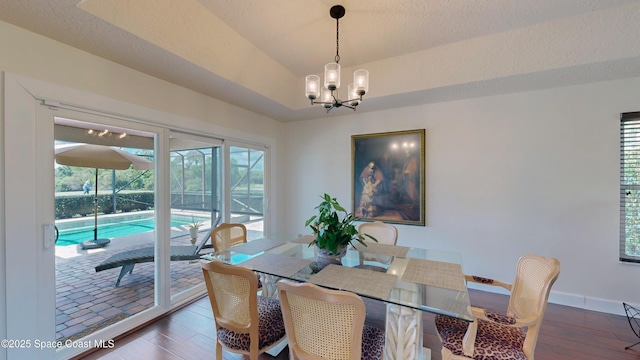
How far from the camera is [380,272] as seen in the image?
69.4 inches

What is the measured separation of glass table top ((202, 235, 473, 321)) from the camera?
140 centimetres

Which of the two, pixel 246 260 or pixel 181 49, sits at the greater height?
pixel 181 49

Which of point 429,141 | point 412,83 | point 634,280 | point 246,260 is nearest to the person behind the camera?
point 246,260

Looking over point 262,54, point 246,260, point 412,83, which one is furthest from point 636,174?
point 262,54

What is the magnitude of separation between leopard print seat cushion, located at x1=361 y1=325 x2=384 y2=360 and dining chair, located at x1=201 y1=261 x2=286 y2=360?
0.59 m

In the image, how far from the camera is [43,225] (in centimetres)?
180

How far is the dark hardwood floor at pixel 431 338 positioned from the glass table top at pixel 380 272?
76cm

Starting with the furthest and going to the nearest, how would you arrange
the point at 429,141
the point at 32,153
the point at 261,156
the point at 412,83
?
the point at 261,156
the point at 429,141
the point at 412,83
the point at 32,153

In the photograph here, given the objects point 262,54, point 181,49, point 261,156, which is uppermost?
point 262,54

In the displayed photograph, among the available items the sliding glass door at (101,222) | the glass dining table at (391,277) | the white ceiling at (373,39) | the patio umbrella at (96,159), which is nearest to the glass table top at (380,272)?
the glass dining table at (391,277)

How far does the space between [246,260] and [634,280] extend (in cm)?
392

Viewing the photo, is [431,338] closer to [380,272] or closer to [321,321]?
[380,272]

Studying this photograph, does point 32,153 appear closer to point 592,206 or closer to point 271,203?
point 271,203

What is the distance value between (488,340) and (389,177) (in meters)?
2.32
